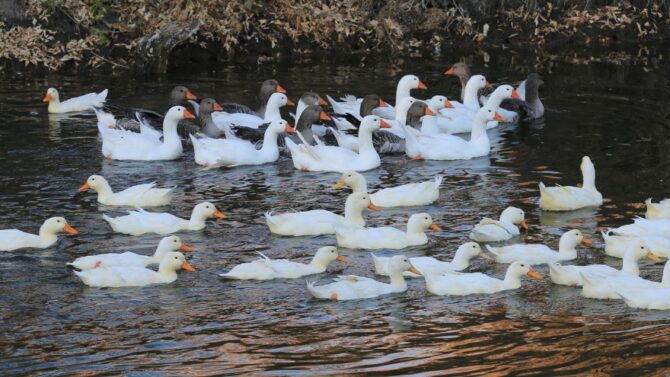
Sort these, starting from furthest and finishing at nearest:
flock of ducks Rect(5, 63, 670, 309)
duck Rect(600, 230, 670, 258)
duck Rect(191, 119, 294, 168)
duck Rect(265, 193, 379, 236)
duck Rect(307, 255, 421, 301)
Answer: duck Rect(191, 119, 294, 168) → duck Rect(265, 193, 379, 236) → duck Rect(600, 230, 670, 258) → flock of ducks Rect(5, 63, 670, 309) → duck Rect(307, 255, 421, 301)

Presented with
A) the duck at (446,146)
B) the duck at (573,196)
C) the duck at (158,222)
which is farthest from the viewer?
the duck at (446,146)

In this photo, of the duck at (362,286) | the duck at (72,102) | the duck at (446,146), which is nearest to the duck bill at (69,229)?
the duck at (362,286)

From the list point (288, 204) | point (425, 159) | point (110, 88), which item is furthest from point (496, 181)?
point (110, 88)

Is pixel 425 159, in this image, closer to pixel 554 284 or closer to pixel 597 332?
pixel 554 284

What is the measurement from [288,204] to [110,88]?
7.93 m

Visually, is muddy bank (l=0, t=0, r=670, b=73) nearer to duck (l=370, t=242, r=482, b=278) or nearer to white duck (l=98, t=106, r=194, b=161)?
white duck (l=98, t=106, r=194, b=161)

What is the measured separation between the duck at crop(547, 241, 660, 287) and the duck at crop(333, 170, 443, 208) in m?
2.96

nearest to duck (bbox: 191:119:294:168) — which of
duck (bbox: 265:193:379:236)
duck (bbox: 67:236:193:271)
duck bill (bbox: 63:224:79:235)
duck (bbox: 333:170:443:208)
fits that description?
duck (bbox: 333:170:443:208)

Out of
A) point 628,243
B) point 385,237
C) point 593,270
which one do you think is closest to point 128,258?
point 385,237

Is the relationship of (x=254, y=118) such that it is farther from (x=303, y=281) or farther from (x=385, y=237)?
(x=303, y=281)

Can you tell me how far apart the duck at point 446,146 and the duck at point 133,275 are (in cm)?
595

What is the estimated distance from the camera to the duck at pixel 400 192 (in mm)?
14617

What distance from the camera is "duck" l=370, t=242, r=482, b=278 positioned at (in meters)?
12.0

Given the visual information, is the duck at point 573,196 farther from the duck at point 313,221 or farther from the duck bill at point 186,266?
the duck bill at point 186,266
